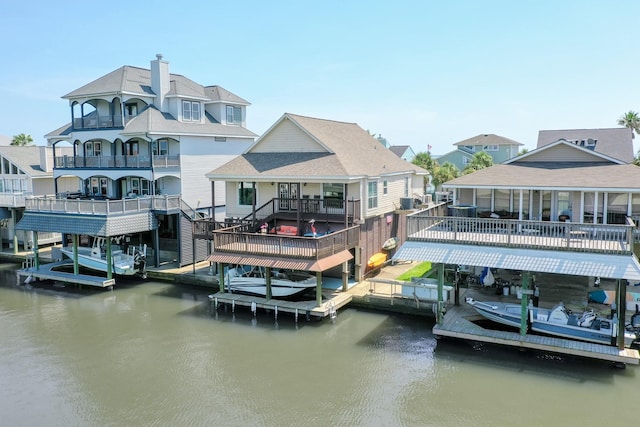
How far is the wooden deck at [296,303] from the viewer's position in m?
20.5

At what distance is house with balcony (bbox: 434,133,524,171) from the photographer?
64.6m

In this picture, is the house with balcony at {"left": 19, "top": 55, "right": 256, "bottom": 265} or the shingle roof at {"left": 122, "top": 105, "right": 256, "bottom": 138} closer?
the house with balcony at {"left": 19, "top": 55, "right": 256, "bottom": 265}

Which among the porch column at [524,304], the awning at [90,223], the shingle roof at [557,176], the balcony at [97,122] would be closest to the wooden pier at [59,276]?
the awning at [90,223]

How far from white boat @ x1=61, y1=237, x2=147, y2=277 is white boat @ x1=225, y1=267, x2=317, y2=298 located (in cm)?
645

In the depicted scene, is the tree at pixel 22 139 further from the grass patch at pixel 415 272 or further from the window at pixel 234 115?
the grass patch at pixel 415 272

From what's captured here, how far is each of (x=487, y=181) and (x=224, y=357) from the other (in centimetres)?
1236

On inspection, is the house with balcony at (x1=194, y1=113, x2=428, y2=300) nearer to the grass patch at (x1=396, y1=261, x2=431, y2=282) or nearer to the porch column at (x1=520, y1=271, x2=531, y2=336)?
the grass patch at (x1=396, y1=261, x2=431, y2=282)

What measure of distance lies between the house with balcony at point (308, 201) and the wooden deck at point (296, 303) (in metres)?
1.35

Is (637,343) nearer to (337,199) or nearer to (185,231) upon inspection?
(337,199)

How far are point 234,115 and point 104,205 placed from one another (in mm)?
12821

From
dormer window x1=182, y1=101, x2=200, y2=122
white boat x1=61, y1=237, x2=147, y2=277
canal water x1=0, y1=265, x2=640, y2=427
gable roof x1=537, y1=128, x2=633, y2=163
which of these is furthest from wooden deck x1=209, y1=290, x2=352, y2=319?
gable roof x1=537, y1=128, x2=633, y2=163

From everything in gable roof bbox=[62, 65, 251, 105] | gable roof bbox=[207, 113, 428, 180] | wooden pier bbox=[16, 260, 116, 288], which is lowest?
wooden pier bbox=[16, 260, 116, 288]

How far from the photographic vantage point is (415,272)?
2536 cm

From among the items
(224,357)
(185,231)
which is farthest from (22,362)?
(185,231)
